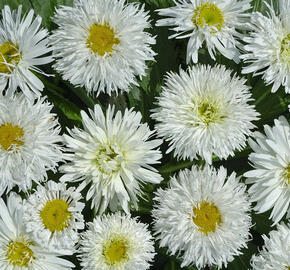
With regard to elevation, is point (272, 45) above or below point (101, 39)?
above

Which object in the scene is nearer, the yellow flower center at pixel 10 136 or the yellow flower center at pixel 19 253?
the yellow flower center at pixel 10 136

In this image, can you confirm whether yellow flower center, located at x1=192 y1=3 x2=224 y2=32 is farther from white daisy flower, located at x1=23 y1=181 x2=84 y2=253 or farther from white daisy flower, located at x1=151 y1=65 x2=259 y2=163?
white daisy flower, located at x1=23 y1=181 x2=84 y2=253

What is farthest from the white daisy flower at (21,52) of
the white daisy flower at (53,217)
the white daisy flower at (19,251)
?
the white daisy flower at (19,251)

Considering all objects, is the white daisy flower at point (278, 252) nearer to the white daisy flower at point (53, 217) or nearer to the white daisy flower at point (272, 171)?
the white daisy flower at point (272, 171)

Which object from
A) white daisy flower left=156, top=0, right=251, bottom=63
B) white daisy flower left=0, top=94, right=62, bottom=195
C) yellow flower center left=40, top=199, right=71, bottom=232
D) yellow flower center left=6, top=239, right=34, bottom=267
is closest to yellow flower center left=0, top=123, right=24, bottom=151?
white daisy flower left=0, top=94, right=62, bottom=195

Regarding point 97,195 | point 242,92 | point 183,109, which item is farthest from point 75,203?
point 242,92

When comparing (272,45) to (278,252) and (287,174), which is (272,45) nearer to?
(287,174)

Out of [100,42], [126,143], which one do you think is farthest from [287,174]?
[100,42]
